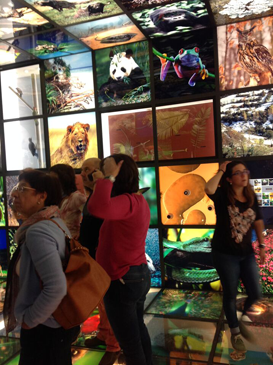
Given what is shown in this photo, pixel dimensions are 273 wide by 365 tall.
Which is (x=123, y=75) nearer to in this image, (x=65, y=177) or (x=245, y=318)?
(x=65, y=177)

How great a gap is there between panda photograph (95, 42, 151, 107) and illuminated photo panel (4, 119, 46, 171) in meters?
0.93

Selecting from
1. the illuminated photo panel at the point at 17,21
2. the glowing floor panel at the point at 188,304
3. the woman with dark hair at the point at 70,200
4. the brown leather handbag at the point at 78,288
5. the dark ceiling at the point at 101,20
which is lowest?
the glowing floor panel at the point at 188,304

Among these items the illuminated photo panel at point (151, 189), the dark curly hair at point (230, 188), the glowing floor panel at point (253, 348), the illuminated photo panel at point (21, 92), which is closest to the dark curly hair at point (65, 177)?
the dark curly hair at point (230, 188)

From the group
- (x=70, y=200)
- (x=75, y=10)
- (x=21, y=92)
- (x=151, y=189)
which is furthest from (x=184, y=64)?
(x=21, y=92)

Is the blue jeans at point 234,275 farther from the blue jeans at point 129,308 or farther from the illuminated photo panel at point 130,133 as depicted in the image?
the illuminated photo panel at point 130,133

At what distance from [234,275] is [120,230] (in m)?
1.06

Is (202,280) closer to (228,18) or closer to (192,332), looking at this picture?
(192,332)

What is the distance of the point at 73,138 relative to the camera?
3.67m

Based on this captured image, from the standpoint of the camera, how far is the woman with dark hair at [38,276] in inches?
43.8

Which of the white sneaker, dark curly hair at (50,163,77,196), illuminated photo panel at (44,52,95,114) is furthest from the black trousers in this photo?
illuminated photo panel at (44,52,95,114)

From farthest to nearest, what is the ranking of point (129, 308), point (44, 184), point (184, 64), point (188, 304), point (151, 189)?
1. point (151, 189)
2. point (184, 64)
3. point (188, 304)
4. point (129, 308)
5. point (44, 184)

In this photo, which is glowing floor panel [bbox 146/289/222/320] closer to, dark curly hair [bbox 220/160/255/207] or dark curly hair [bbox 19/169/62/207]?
dark curly hair [bbox 220/160/255/207]

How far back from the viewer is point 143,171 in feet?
11.2

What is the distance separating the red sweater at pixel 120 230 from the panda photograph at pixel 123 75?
2073mm
